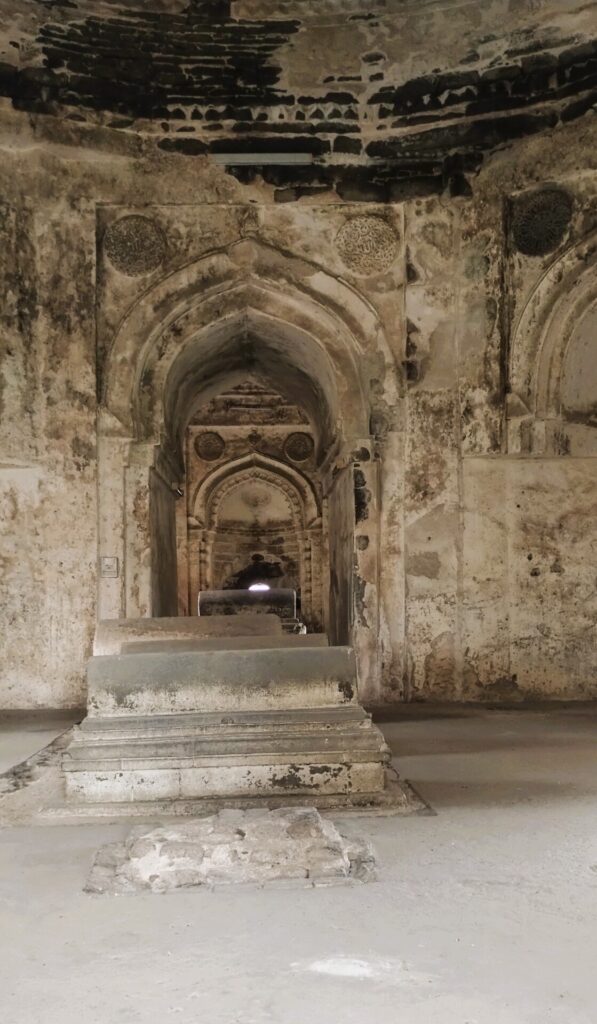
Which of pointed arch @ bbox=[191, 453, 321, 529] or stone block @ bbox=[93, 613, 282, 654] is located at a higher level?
pointed arch @ bbox=[191, 453, 321, 529]

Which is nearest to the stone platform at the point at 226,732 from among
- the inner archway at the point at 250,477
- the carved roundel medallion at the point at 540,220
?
the carved roundel medallion at the point at 540,220

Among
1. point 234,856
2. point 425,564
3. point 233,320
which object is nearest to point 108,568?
point 233,320

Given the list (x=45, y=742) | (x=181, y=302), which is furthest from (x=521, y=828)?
(x=181, y=302)

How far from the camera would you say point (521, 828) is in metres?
3.29

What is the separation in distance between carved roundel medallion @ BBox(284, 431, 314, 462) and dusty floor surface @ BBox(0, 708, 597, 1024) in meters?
10.1

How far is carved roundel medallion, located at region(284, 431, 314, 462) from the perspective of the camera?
525 inches

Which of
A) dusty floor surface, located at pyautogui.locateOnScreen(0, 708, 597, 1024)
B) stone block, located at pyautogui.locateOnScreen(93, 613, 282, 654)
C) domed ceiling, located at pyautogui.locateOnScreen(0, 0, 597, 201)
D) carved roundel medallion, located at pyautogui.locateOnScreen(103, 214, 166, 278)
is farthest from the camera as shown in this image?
carved roundel medallion, located at pyautogui.locateOnScreen(103, 214, 166, 278)

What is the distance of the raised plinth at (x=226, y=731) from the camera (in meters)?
3.68

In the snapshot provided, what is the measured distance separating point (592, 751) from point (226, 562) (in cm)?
1020

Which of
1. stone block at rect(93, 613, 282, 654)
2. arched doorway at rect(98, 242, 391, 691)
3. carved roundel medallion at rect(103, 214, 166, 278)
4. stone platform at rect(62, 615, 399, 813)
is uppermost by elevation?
carved roundel medallion at rect(103, 214, 166, 278)

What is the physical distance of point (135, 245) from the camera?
21.7ft

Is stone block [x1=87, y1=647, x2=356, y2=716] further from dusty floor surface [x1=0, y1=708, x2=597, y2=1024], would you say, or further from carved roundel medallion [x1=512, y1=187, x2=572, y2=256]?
carved roundel medallion [x1=512, y1=187, x2=572, y2=256]

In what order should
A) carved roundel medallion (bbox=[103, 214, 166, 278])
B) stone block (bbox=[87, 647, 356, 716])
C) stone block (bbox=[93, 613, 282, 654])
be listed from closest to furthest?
stone block (bbox=[87, 647, 356, 716]) → stone block (bbox=[93, 613, 282, 654]) → carved roundel medallion (bbox=[103, 214, 166, 278])

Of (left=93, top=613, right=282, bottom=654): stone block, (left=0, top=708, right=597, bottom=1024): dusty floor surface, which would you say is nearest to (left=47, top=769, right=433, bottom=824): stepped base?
(left=0, top=708, right=597, bottom=1024): dusty floor surface
